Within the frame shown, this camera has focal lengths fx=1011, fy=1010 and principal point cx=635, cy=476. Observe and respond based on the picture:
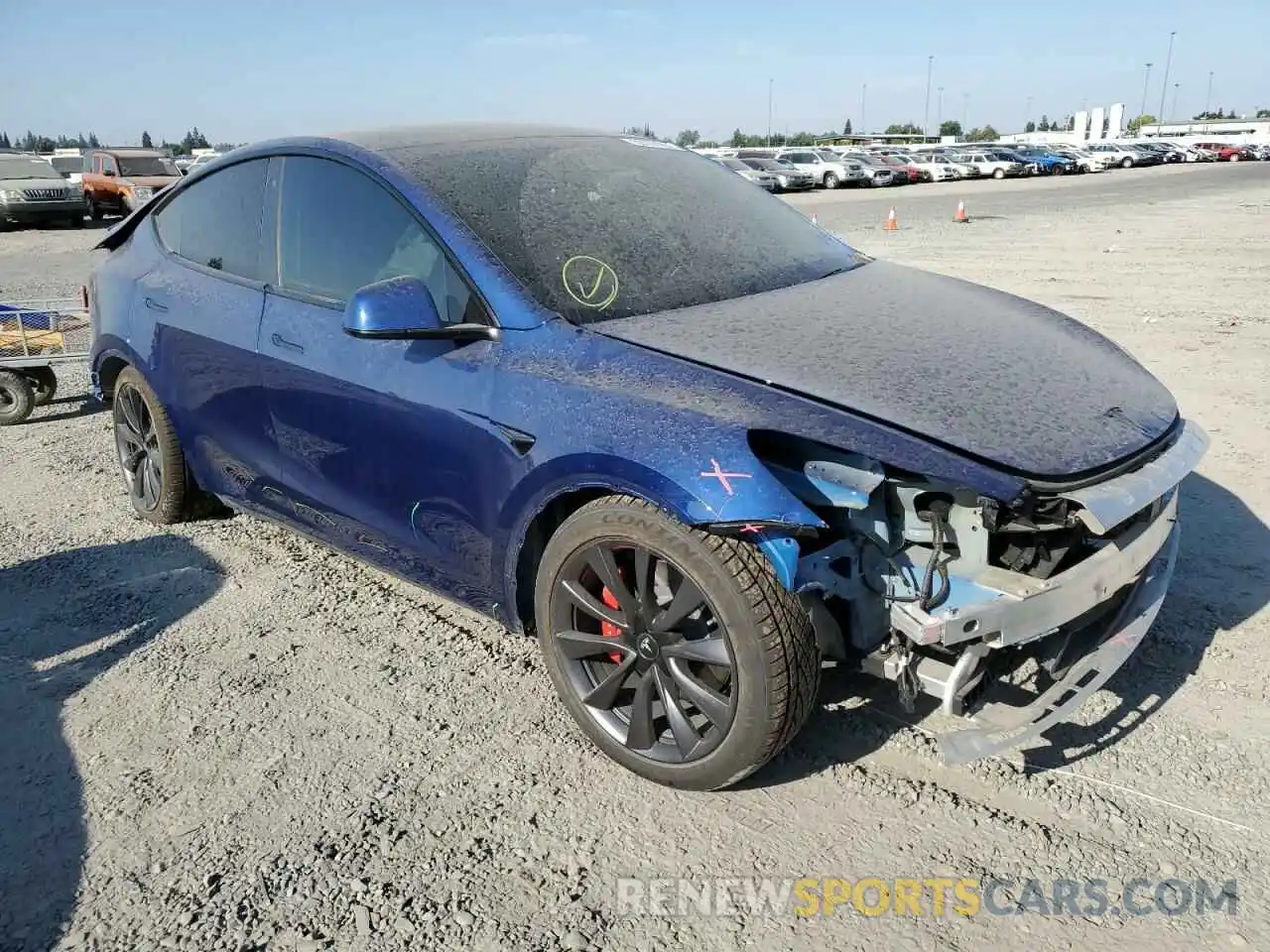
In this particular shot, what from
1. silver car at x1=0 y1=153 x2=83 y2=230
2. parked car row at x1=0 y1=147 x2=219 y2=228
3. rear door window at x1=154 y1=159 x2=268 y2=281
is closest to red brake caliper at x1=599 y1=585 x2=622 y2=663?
rear door window at x1=154 y1=159 x2=268 y2=281

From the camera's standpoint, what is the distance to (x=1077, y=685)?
2.74 metres

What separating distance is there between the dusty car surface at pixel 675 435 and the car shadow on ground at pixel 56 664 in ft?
2.29

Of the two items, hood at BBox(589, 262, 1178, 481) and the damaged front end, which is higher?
hood at BBox(589, 262, 1178, 481)

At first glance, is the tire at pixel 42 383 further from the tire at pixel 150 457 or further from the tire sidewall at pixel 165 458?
the tire sidewall at pixel 165 458

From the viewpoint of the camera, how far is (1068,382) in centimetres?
289

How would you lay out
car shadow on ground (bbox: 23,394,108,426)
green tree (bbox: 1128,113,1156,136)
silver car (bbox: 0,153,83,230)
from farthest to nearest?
green tree (bbox: 1128,113,1156,136)
silver car (bbox: 0,153,83,230)
car shadow on ground (bbox: 23,394,108,426)

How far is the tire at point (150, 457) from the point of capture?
4516mm

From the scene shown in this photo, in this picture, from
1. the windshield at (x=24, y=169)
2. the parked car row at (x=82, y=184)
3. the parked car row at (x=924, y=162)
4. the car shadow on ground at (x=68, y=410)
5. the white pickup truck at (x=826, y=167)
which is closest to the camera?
the car shadow on ground at (x=68, y=410)

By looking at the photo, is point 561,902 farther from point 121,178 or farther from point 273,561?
point 121,178

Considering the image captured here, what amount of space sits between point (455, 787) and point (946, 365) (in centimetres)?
181

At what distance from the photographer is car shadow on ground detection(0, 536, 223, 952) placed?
8.27 ft

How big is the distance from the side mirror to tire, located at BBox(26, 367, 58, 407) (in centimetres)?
494

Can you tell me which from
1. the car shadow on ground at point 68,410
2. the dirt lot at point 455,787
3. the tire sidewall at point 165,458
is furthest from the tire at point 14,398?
the dirt lot at point 455,787

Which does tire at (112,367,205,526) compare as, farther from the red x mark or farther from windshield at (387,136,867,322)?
the red x mark
